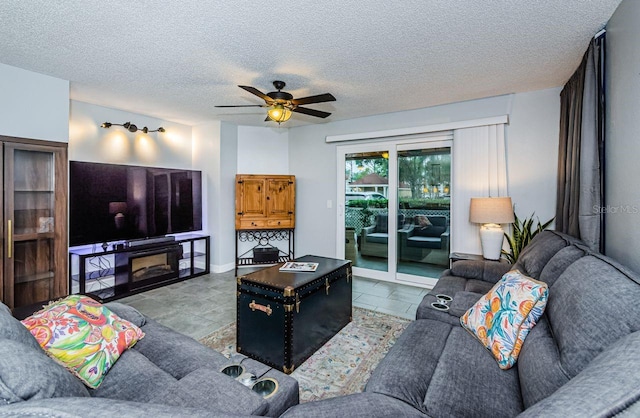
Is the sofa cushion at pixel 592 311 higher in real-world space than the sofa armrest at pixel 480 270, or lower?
higher

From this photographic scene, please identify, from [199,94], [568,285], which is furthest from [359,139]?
[568,285]

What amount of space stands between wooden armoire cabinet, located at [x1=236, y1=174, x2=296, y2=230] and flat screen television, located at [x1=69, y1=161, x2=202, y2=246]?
0.72m

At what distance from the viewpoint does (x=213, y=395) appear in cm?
109

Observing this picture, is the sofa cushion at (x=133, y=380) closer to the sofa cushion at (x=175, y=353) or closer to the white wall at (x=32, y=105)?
the sofa cushion at (x=175, y=353)

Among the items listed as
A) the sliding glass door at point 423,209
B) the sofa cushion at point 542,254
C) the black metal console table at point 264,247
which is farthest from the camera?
the black metal console table at point 264,247

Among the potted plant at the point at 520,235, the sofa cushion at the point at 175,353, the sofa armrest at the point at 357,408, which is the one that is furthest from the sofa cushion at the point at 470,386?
the potted plant at the point at 520,235

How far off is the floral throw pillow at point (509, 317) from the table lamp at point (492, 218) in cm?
169

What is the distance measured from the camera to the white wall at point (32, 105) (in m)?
2.86

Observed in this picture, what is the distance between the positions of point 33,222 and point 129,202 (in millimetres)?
1052

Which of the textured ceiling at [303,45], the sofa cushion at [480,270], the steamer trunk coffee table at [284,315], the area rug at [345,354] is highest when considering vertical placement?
the textured ceiling at [303,45]

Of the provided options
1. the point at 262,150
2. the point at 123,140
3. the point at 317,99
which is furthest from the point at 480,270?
the point at 123,140

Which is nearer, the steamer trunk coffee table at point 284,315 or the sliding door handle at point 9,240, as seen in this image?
the steamer trunk coffee table at point 284,315

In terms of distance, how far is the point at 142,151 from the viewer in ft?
14.9

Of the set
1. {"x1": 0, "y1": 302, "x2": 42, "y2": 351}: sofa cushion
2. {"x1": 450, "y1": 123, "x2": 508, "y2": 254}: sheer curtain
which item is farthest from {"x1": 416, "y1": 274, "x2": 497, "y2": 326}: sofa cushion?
{"x1": 0, "y1": 302, "x2": 42, "y2": 351}: sofa cushion
